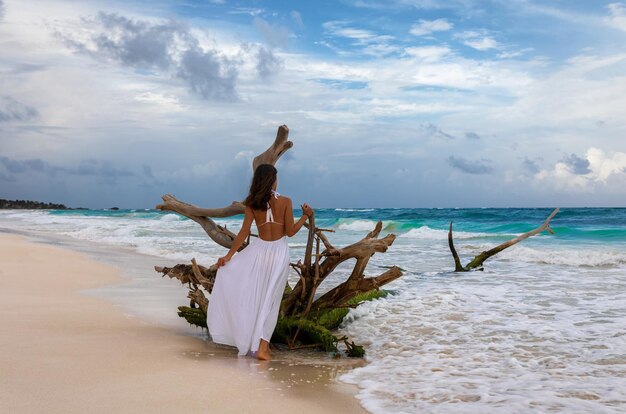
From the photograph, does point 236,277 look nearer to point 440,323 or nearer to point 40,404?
point 40,404

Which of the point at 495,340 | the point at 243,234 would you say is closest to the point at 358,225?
the point at 495,340

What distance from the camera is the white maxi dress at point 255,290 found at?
6211 millimetres

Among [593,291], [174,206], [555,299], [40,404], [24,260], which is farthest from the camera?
[24,260]

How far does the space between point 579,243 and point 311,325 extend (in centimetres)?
2058

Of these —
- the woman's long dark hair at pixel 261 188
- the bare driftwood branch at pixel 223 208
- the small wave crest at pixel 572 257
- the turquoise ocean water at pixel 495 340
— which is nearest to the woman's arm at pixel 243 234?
the woman's long dark hair at pixel 261 188

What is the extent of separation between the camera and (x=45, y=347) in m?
6.00

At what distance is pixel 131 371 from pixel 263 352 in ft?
4.52

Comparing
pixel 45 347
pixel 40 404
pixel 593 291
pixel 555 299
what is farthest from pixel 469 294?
pixel 40 404

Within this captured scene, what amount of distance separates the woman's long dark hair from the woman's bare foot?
4.59 ft

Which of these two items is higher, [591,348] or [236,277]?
[236,277]

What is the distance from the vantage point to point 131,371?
5320 millimetres

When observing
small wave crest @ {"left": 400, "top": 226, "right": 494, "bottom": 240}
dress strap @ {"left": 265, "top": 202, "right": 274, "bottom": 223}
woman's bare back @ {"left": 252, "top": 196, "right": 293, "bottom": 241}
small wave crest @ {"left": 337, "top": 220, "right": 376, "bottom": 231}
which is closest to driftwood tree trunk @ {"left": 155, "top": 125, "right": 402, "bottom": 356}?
woman's bare back @ {"left": 252, "top": 196, "right": 293, "bottom": 241}

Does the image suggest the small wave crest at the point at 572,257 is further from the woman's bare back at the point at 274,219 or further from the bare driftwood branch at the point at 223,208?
the woman's bare back at the point at 274,219

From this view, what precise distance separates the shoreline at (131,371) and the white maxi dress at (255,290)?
277 millimetres
